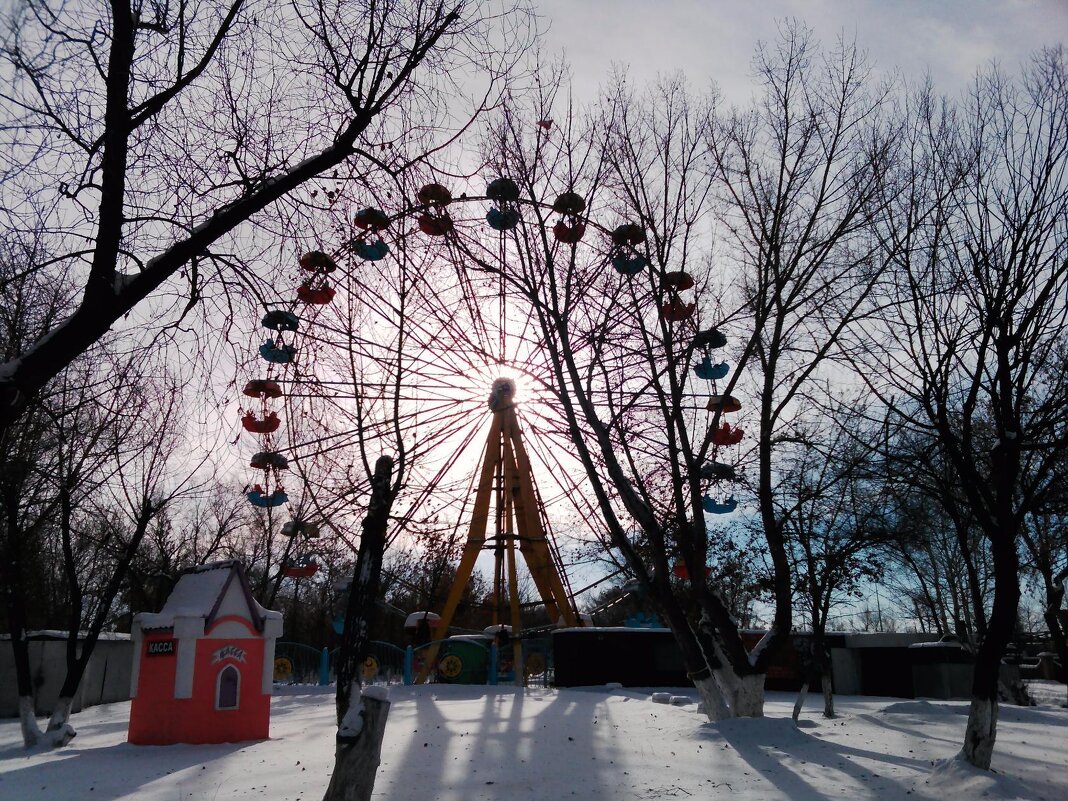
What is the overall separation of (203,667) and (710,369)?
30.6 feet

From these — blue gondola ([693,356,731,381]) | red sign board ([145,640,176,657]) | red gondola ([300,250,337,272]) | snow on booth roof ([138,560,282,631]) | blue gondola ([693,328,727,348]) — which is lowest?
red sign board ([145,640,176,657])

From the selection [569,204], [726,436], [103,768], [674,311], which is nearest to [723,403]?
[726,436]

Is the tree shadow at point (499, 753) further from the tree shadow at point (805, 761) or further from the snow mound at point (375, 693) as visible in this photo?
the snow mound at point (375, 693)

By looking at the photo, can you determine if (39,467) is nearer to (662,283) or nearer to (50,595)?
(662,283)

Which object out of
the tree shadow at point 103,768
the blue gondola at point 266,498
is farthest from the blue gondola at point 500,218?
the tree shadow at point 103,768

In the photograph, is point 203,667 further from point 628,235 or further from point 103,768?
point 628,235

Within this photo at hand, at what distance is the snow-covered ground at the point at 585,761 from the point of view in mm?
8141

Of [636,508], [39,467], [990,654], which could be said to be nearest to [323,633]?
[39,467]

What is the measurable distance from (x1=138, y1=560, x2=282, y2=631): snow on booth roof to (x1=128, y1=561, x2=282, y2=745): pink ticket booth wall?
2 cm

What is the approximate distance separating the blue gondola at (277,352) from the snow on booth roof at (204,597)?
287 inches

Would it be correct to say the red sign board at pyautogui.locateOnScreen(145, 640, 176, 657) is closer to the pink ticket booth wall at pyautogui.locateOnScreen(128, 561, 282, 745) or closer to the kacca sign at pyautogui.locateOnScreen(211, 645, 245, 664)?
the pink ticket booth wall at pyautogui.locateOnScreen(128, 561, 282, 745)

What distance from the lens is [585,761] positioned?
9.38 metres

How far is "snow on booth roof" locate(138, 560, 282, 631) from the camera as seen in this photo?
1355 cm

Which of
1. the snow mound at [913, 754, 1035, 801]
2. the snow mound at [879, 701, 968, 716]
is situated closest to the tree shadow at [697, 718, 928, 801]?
the snow mound at [913, 754, 1035, 801]
